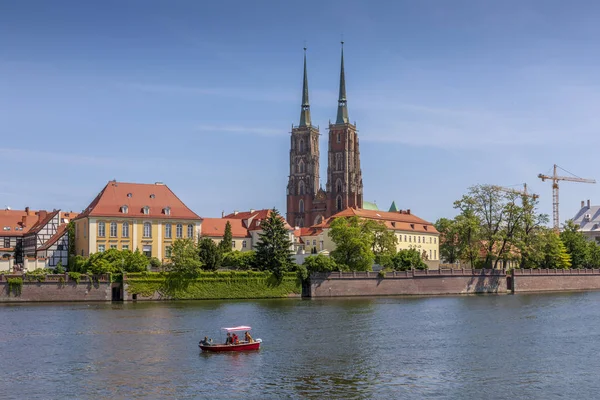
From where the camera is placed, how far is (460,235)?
116 meters

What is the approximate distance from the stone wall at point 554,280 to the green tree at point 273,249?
37389 mm

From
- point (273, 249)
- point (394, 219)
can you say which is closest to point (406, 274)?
point (273, 249)

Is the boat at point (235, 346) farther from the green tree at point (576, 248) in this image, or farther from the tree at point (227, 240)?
the green tree at point (576, 248)

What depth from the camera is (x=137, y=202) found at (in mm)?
108750

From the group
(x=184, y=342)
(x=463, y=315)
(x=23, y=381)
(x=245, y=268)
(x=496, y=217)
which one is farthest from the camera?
(x=496, y=217)

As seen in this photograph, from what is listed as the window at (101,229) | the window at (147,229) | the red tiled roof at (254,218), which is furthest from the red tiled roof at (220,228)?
the window at (101,229)

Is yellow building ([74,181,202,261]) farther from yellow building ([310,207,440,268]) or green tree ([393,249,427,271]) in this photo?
yellow building ([310,207,440,268])

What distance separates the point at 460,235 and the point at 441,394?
78358 mm

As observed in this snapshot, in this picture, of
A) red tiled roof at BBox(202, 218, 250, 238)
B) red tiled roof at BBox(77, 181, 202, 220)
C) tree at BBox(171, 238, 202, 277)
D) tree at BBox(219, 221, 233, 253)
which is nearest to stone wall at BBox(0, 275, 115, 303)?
tree at BBox(171, 238, 202, 277)

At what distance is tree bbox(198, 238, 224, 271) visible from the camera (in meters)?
97.9

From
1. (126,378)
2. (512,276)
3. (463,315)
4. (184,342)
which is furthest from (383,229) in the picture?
(126,378)

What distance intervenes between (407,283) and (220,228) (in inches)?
1388

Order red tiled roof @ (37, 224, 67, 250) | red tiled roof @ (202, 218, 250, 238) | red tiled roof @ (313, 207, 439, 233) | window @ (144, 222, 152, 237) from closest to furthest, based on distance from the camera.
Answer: window @ (144, 222, 152, 237)
red tiled roof @ (37, 224, 67, 250)
red tiled roof @ (202, 218, 250, 238)
red tiled roof @ (313, 207, 439, 233)

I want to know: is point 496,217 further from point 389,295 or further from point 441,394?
point 441,394
